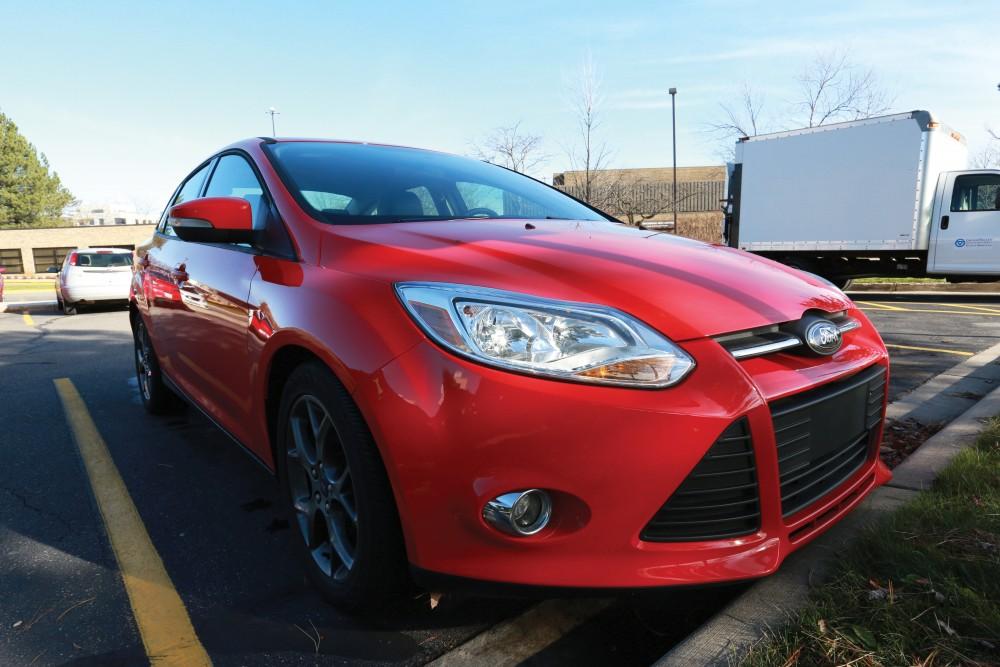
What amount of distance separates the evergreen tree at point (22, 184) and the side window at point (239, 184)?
60176mm

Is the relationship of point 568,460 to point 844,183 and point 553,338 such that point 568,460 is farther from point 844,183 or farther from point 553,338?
point 844,183

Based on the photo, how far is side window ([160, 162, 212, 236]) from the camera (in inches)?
148

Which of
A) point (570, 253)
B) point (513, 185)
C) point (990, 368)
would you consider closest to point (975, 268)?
point (990, 368)

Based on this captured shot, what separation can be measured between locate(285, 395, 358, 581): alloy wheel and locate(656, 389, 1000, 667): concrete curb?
→ 0.98 m

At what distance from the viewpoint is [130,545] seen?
99.7 inches

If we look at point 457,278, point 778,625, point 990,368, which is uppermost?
point 457,278

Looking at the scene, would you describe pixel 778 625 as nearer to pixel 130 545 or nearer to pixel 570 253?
pixel 570 253

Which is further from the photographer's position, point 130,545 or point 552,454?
point 130,545

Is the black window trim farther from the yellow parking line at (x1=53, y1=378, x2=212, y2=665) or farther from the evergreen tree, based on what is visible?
the evergreen tree

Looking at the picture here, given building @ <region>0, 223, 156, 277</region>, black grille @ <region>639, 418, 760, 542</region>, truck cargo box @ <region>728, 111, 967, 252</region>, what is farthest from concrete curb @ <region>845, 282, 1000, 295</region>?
building @ <region>0, 223, 156, 277</region>

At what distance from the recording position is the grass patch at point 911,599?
1525 millimetres

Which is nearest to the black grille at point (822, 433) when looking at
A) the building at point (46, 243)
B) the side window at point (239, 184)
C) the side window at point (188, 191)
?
the side window at point (239, 184)

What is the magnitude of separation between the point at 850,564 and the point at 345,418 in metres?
1.52

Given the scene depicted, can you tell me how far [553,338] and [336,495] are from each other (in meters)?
0.89
